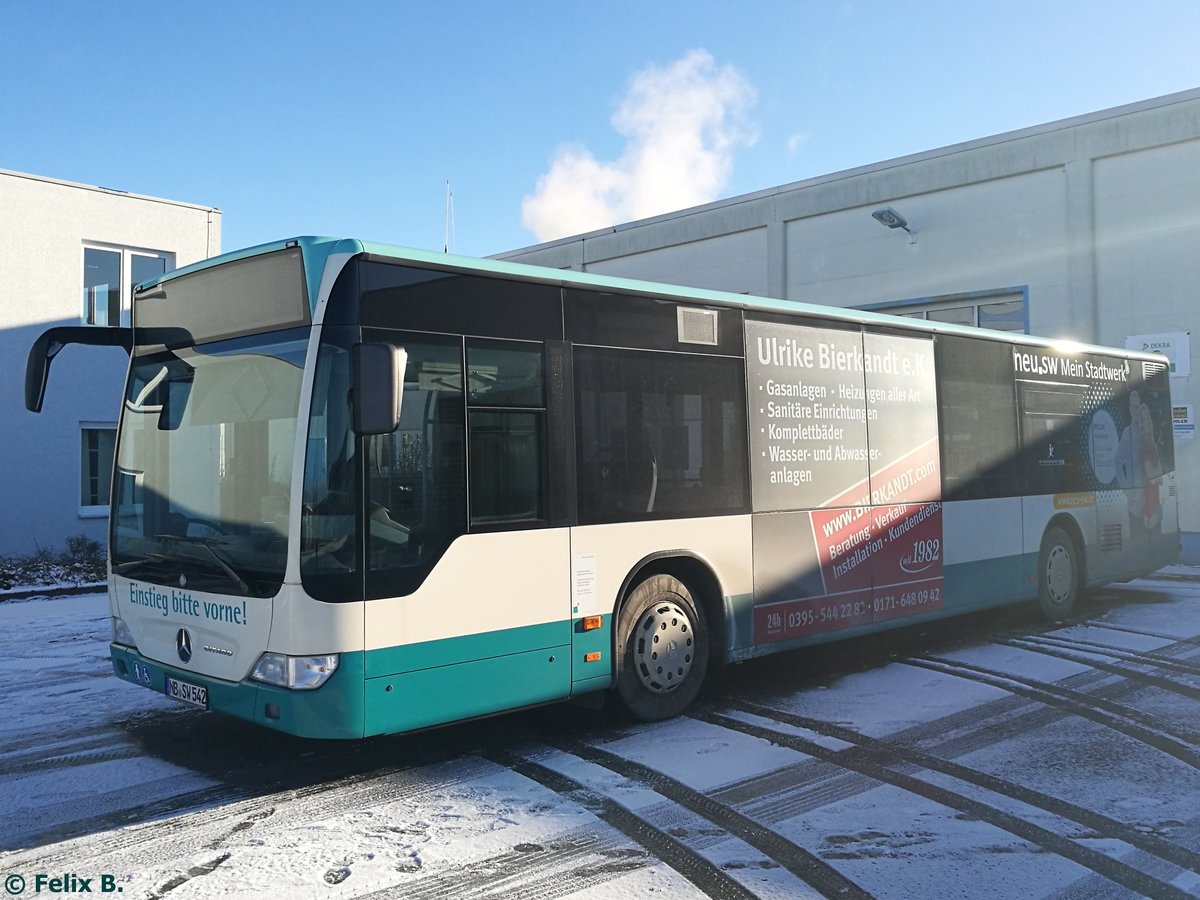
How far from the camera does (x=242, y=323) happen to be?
5594 millimetres

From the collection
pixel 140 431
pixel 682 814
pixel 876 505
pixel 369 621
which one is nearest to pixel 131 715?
pixel 140 431

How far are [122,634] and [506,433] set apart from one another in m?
2.75

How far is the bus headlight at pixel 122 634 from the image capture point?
242 inches

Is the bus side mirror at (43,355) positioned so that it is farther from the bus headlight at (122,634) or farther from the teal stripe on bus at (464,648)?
the teal stripe on bus at (464,648)

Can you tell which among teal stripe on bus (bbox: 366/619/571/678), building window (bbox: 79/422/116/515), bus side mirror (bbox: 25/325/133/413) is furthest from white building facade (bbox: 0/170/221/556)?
teal stripe on bus (bbox: 366/619/571/678)

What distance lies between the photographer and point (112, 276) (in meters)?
18.1

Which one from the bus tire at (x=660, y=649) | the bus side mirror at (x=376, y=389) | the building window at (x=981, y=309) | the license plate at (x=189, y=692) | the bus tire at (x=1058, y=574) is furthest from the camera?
the building window at (x=981, y=309)

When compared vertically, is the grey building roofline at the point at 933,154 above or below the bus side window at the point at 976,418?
above

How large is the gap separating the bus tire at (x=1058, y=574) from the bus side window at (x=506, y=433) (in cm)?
662

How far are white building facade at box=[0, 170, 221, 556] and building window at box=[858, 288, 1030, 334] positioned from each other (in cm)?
1417

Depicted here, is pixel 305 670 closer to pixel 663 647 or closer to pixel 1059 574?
pixel 663 647

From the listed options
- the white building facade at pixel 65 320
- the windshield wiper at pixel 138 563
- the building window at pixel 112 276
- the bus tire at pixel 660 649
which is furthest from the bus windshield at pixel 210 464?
the building window at pixel 112 276

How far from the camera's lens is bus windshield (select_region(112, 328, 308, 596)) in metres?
5.22

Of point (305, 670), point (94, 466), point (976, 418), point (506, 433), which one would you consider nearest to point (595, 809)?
point (305, 670)
